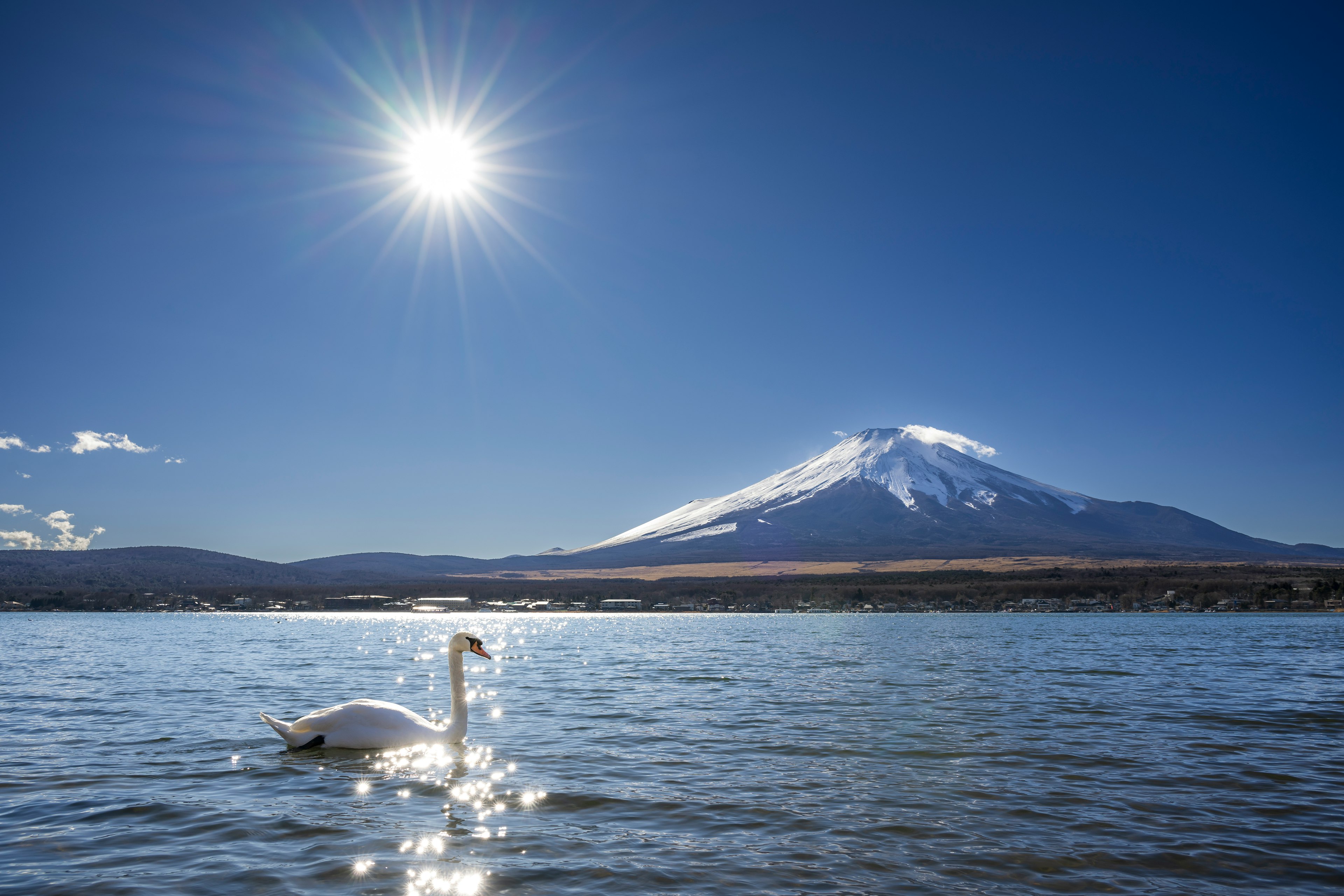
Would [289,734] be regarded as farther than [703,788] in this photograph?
Yes

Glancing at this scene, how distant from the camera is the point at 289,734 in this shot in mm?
13047

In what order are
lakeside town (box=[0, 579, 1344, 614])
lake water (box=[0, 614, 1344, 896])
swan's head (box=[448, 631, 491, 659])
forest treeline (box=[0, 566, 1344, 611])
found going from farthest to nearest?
forest treeline (box=[0, 566, 1344, 611]) → lakeside town (box=[0, 579, 1344, 614]) → swan's head (box=[448, 631, 491, 659]) → lake water (box=[0, 614, 1344, 896])

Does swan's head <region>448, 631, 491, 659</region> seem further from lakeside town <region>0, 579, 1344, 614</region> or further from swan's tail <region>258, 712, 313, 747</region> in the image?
lakeside town <region>0, 579, 1344, 614</region>

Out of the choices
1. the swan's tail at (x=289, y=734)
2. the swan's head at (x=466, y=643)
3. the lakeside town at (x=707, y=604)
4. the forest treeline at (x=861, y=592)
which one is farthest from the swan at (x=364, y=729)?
the forest treeline at (x=861, y=592)

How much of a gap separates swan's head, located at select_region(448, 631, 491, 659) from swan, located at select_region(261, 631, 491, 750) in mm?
688

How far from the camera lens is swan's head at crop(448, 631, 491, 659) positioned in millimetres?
13930

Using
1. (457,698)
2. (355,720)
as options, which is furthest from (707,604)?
(355,720)

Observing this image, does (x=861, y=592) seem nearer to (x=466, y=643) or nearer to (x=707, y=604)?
(x=707, y=604)

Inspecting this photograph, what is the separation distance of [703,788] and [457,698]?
206 inches

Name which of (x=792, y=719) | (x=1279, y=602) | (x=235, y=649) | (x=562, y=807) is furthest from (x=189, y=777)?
(x=1279, y=602)

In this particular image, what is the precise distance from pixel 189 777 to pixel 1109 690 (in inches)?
838

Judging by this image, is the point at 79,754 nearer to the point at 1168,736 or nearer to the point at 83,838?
the point at 83,838

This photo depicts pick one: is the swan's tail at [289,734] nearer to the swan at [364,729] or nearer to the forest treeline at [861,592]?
the swan at [364,729]

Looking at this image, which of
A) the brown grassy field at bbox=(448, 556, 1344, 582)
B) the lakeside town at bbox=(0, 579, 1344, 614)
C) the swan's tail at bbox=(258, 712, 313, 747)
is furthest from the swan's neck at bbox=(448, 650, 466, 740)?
the brown grassy field at bbox=(448, 556, 1344, 582)
